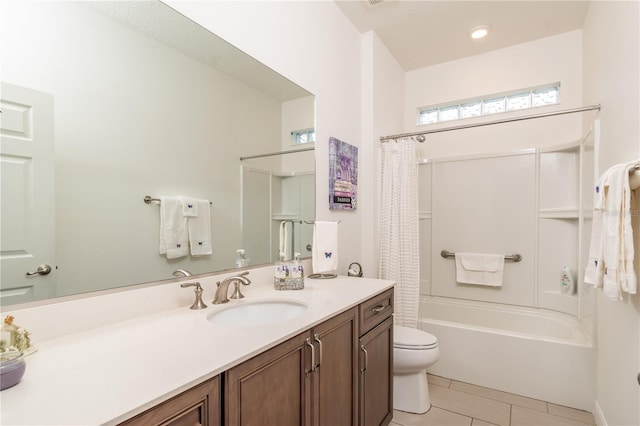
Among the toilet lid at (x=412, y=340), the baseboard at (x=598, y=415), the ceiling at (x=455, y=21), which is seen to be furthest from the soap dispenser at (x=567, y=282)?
the ceiling at (x=455, y=21)

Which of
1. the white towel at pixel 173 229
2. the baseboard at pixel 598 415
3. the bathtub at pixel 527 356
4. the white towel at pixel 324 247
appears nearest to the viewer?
the white towel at pixel 173 229

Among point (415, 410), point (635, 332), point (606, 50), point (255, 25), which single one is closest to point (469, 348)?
point (415, 410)

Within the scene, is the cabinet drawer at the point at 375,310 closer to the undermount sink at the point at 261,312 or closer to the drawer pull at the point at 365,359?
the drawer pull at the point at 365,359

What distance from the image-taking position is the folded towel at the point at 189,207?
1.33 meters

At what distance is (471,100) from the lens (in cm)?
328

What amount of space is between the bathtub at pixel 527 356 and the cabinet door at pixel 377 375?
0.89 m

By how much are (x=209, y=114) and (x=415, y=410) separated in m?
2.18

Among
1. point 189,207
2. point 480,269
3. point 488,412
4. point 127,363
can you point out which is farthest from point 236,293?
point 480,269

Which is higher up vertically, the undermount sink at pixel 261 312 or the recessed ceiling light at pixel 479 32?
the recessed ceiling light at pixel 479 32

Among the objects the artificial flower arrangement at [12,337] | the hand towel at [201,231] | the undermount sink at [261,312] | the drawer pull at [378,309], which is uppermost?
the hand towel at [201,231]

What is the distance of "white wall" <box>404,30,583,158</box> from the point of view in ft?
9.18

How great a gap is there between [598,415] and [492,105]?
2640 mm

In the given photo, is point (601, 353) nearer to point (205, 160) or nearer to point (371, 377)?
point (371, 377)

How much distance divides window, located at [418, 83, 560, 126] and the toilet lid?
2.29 metres
